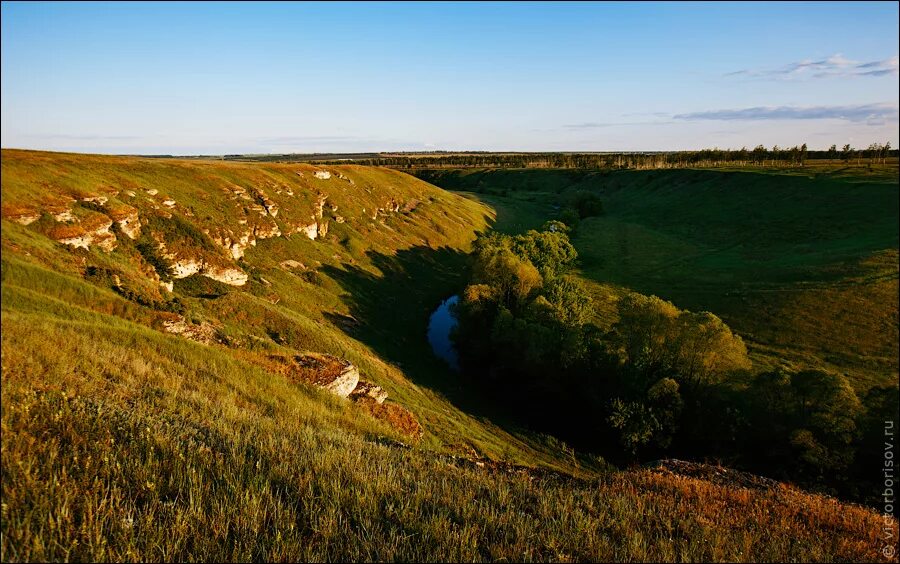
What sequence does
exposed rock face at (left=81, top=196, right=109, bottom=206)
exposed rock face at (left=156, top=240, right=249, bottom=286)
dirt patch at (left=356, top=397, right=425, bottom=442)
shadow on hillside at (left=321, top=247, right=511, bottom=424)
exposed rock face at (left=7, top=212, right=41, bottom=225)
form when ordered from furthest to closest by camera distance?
shadow on hillside at (left=321, top=247, right=511, bottom=424) < exposed rock face at (left=156, top=240, right=249, bottom=286) < exposed rock face at (left=81, top=196, right=109, bottom=206) < dirt patch at (left=356, top=397, right=425, bottom=442) < exposed rock face at (left=7, top=212, right=41, bottom=225)

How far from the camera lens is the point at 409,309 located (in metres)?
70.6

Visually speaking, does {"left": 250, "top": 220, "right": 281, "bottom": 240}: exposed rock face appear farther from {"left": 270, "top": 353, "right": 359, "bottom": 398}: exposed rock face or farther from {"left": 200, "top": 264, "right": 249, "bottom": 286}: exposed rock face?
{"left": 270, "top": 353, "right": 359, "bottom": 398}: exposed rock face

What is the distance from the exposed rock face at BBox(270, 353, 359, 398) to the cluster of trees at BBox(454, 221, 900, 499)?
25552mm

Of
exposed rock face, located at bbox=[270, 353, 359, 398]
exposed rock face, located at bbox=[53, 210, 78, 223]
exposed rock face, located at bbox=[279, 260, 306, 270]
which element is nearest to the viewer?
exposed rock face, located at bbox=[270, 353, 359, 398]

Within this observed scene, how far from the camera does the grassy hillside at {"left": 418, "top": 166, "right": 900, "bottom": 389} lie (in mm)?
56281

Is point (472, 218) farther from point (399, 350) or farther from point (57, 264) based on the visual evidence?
point (57, 264)

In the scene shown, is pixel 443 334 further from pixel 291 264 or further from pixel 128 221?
pixel 128 221

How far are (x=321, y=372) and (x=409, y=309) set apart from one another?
153 ft

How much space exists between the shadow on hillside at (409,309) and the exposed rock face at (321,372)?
2121 cm

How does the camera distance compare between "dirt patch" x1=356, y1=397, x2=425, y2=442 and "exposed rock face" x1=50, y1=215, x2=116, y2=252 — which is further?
"exposed rock face" x1=50, y1=215, x2=116, y2=252

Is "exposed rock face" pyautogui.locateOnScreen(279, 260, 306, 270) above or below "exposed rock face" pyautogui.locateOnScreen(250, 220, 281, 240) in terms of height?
below

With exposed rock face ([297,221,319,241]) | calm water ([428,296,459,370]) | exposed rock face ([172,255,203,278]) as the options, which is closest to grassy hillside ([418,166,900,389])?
calm water ([428,296,459,370])

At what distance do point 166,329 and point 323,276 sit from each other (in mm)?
41677

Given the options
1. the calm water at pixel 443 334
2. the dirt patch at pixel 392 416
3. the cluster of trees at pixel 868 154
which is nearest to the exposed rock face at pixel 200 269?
the calm water at pixel 443 334
